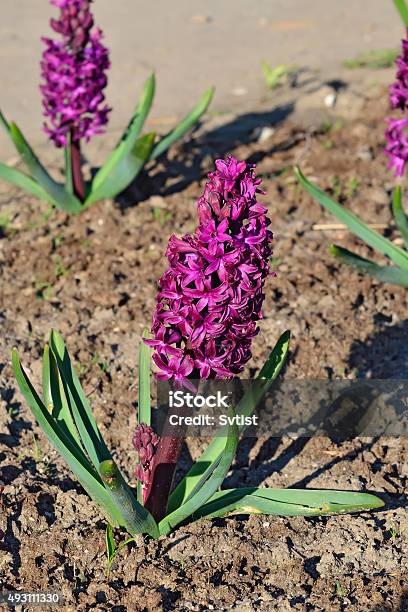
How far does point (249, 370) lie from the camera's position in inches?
188

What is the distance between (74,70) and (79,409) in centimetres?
249

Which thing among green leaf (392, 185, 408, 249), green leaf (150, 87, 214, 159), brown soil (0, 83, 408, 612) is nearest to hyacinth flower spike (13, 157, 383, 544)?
brown soil (0, 83, 408, 612)

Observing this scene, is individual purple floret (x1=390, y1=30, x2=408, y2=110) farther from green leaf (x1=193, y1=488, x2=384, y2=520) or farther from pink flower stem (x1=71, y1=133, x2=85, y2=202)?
green leaf (x1=193, y1=488, x2=384, y2=520)

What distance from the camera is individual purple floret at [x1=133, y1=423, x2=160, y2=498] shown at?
11.2 ft

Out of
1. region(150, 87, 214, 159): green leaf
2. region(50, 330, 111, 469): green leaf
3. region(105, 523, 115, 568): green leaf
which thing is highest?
region(150, 87, 214, 159): green leaf

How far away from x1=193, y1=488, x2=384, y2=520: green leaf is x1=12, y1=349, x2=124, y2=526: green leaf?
37 centimetres

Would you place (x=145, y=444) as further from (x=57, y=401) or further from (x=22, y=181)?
(x=22, y=181)

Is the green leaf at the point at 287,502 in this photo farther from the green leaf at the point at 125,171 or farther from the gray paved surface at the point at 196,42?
the gray paved surface at the point at 196,42

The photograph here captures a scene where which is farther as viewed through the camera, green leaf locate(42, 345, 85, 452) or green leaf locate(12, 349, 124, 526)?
green leaf locate(42, 345, 85, 452)

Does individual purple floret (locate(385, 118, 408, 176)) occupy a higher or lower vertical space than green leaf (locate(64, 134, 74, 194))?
higher

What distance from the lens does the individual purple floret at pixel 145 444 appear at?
135 inches

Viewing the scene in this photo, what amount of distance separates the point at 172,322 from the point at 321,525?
1262mm

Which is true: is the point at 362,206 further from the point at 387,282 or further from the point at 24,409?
the point at 24,409

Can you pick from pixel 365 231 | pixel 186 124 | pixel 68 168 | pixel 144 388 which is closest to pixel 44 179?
pixel 68 168
